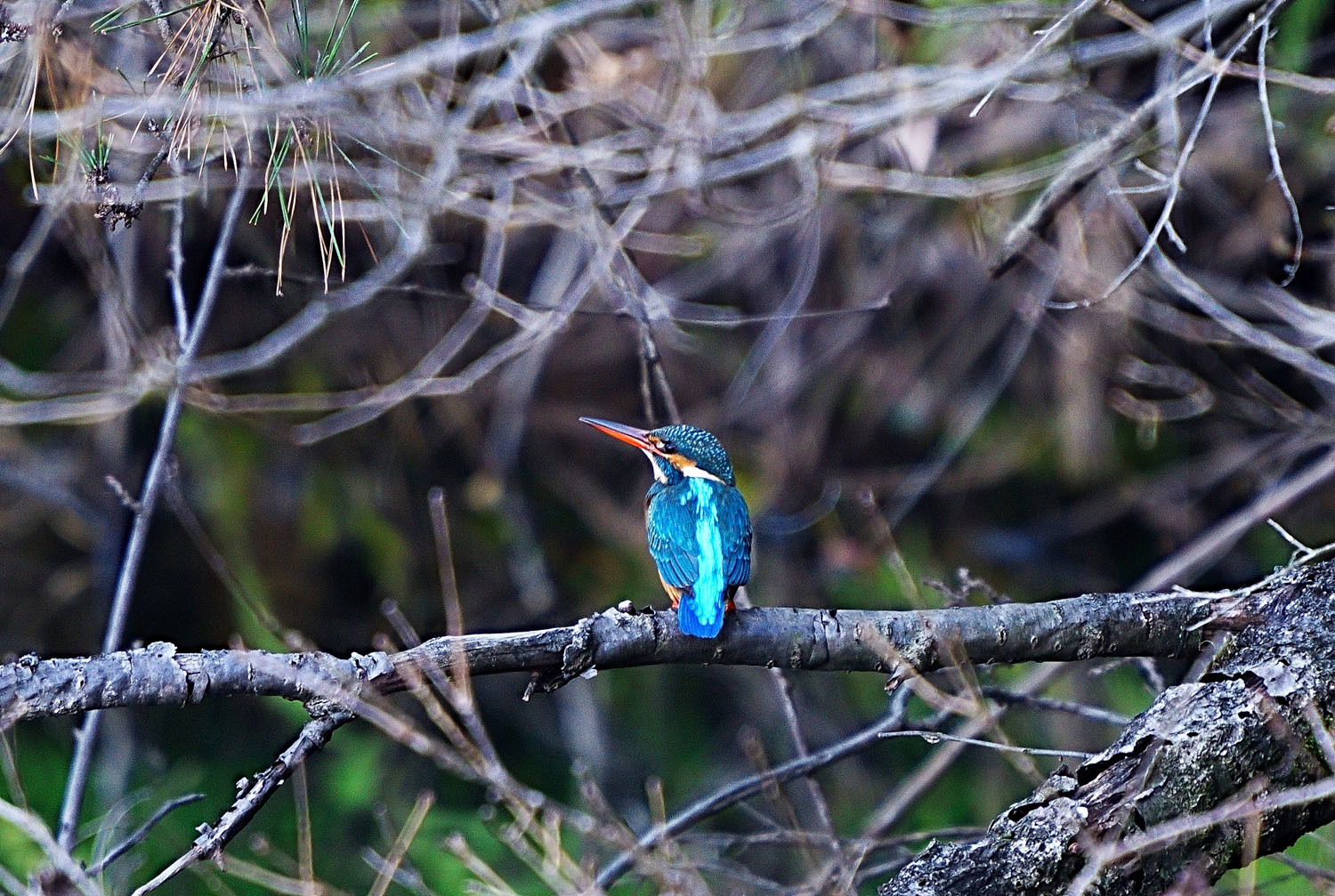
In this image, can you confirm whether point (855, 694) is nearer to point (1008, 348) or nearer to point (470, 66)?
point (1008, 348)

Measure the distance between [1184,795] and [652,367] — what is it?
1.77 m

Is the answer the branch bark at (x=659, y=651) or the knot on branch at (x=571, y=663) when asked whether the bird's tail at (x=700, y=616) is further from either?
the knot on branch at (x=571, y=663)

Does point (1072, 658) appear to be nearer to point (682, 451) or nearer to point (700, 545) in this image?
point (700, 545)

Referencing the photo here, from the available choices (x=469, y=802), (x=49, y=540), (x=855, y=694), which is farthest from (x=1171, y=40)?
(x=49, y=540)

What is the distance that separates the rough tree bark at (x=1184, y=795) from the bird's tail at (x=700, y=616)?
51cm

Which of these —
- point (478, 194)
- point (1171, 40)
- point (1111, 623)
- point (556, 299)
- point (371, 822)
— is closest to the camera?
point (1111, 623)

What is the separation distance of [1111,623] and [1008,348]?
9.26ft

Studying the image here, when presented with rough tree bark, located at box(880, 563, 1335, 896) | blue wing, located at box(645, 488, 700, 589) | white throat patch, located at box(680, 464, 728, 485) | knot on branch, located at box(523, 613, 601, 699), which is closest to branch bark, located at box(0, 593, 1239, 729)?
knot on branch, located at box(523, 613, 601, 699)

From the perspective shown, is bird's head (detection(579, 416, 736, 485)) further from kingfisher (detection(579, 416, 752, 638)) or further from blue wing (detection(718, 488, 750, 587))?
blue wing (detection(718, 488, 750, 587))

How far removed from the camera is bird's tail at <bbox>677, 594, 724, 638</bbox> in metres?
2.21

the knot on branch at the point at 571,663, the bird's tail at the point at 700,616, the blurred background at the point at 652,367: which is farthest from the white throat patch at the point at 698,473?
the knot on branch at the point at 571,663

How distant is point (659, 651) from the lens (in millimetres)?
2107

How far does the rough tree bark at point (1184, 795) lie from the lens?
6.08 ft

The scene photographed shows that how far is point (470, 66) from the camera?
426 centimetres
